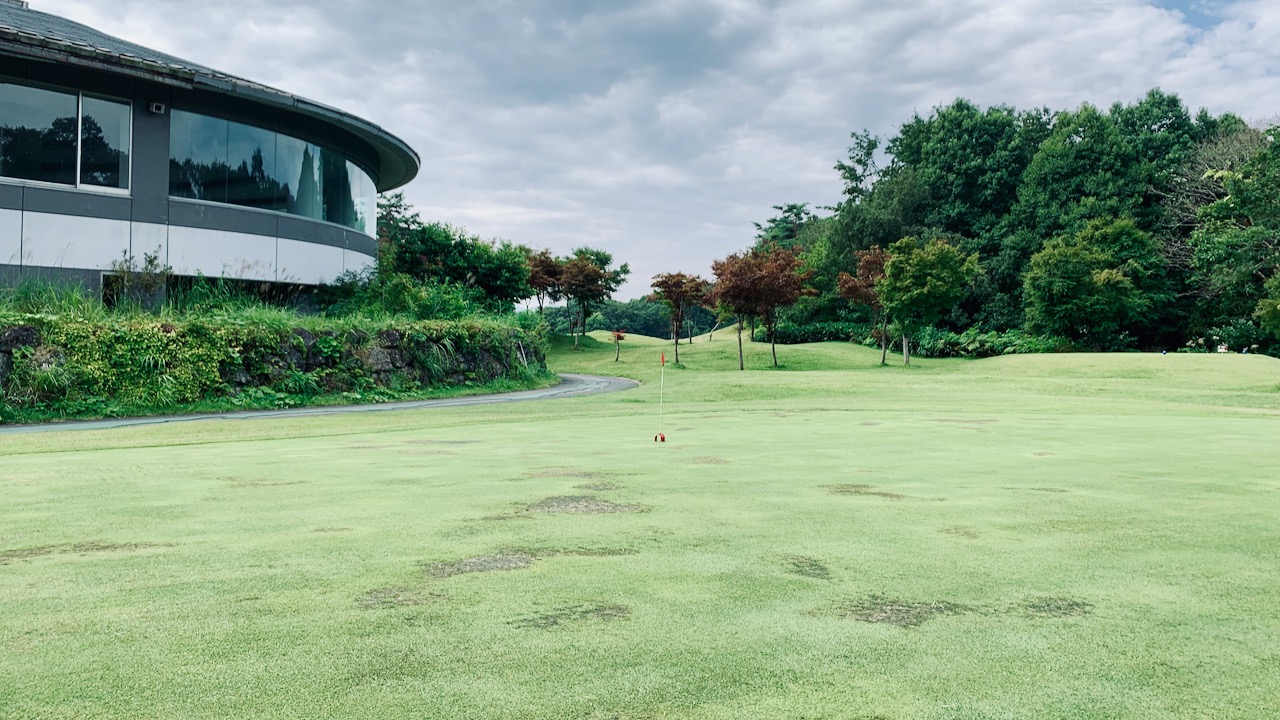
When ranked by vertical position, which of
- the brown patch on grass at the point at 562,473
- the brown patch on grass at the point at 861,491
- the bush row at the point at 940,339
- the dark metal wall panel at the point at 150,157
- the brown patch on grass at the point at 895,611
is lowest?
the brown patch on grass at the point at 562,473

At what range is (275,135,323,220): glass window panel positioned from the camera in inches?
884

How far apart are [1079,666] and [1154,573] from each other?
126cm

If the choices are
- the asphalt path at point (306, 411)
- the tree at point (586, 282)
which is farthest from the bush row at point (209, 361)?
the tree at point (586, 282)

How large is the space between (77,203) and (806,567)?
825 inches

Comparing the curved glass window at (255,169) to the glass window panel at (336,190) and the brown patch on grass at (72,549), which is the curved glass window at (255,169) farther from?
the brown patch on grass at (72,549)

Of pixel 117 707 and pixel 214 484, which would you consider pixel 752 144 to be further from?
pixel 117 707

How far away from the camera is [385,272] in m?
26.2

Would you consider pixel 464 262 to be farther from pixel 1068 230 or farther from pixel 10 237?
pixel 1068 230

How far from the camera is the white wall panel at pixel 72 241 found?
1792 centimetres

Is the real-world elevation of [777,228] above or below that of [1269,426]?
above

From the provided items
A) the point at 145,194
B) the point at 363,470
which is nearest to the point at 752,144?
the point at 145,194

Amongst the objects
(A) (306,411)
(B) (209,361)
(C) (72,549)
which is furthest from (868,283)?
(C) (72,549)

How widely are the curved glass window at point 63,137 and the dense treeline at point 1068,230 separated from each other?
31664 mm

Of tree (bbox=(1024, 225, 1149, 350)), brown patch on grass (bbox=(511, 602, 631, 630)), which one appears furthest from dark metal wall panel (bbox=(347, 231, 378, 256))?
tree (bbox=(1024, 225, 1149, 350))
